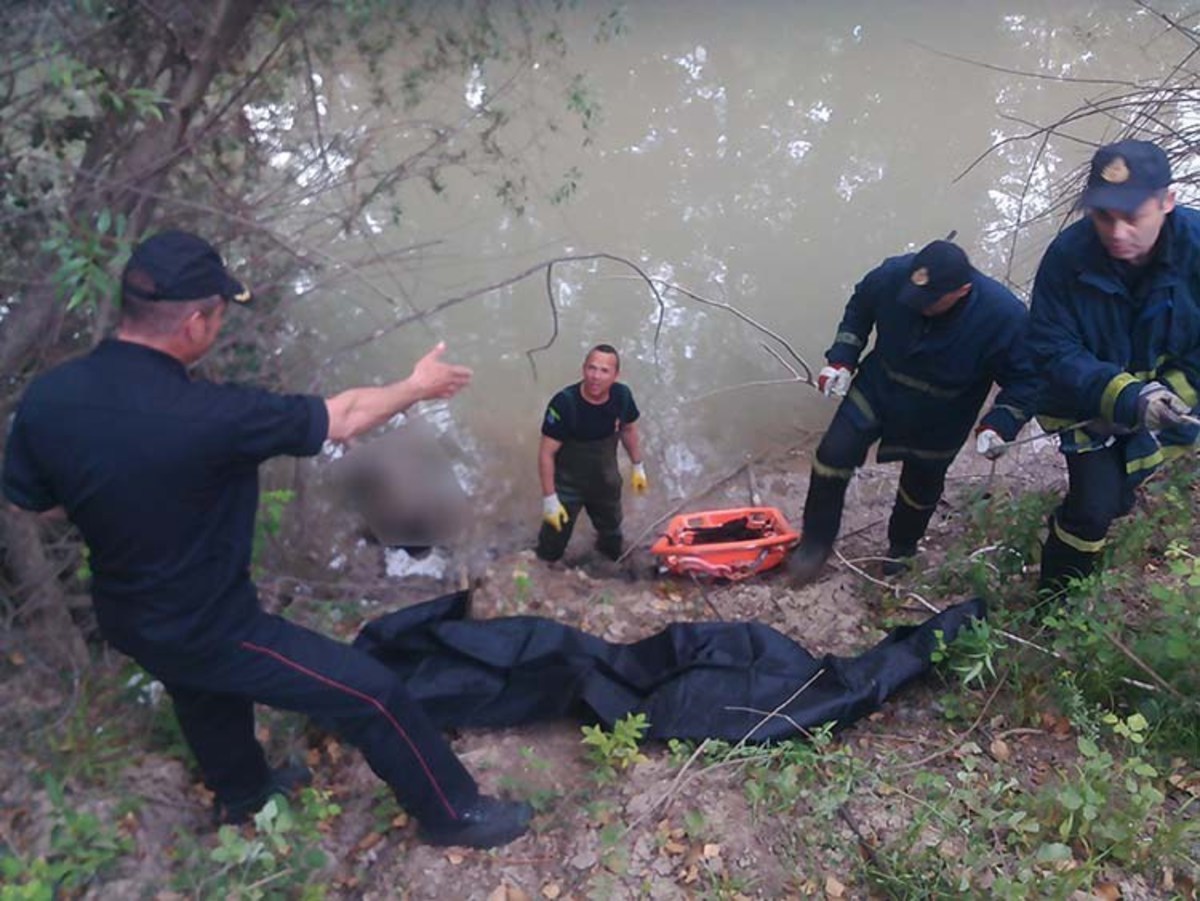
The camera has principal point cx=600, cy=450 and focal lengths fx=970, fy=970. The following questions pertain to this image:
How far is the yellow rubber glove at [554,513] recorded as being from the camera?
4930mm

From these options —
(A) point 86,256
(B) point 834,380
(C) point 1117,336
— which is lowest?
(B) point 834,380

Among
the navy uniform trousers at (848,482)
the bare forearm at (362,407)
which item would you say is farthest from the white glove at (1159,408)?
the bare forearm at (362,407)

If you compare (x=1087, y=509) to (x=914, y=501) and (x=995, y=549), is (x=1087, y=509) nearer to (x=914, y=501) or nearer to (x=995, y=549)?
(x=995, y=549)

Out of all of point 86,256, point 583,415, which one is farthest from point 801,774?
point 86,256

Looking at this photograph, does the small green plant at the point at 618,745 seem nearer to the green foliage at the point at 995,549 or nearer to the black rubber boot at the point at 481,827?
the black rubber boot at the point at 481,827

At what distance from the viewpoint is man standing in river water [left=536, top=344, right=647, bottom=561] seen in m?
4.61

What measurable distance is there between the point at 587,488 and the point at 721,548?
783 millimetres

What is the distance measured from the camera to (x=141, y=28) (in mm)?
3363

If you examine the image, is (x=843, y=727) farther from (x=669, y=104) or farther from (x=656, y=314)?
(x=669, y=104)

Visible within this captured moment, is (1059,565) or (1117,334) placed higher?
(1117,334)

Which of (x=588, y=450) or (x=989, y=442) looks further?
(x=588, y=450)

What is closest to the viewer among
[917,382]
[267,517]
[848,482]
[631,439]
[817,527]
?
[267,517]

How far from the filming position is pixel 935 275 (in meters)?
3.61

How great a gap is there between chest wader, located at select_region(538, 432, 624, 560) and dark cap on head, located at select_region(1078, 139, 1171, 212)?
8.24ft
